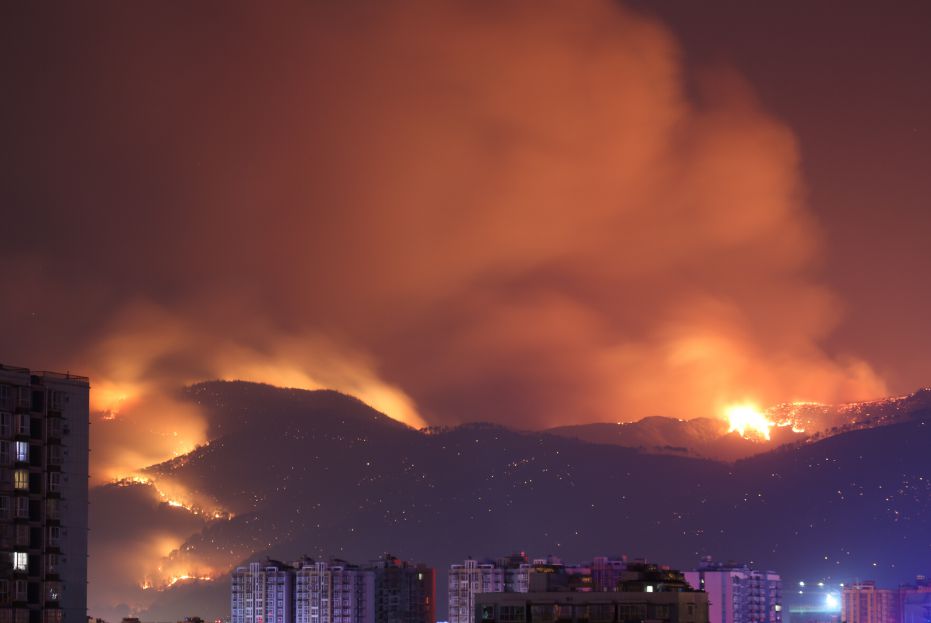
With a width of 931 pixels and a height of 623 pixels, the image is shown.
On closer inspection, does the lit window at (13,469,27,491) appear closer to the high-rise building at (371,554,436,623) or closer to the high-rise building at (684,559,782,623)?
the high-rise building at (371,554,436,623)

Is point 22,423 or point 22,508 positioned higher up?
point 22,423

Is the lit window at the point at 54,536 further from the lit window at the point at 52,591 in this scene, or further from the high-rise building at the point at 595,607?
the high-rise building at the point at 595,607

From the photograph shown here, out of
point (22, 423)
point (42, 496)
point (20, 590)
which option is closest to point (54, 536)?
point (42, 496)

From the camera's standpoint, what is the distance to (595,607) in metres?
72.1

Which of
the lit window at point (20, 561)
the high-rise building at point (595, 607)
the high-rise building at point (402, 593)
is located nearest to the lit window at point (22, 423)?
the lit window at point (20, 561)

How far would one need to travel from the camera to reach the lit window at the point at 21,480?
171 ft

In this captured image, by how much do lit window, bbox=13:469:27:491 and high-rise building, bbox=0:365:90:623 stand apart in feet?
0.11

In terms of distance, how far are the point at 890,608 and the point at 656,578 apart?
388ft

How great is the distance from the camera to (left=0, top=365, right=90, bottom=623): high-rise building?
52.0 metres

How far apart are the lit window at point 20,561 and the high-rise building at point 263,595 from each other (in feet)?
354

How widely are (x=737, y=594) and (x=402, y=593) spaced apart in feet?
119

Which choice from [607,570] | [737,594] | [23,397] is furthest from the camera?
[737,594]

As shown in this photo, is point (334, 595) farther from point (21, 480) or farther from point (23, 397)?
point (23, 397)

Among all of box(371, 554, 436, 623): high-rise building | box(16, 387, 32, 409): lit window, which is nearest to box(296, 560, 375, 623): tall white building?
box(371, 554, 436, 623): high-rise building
